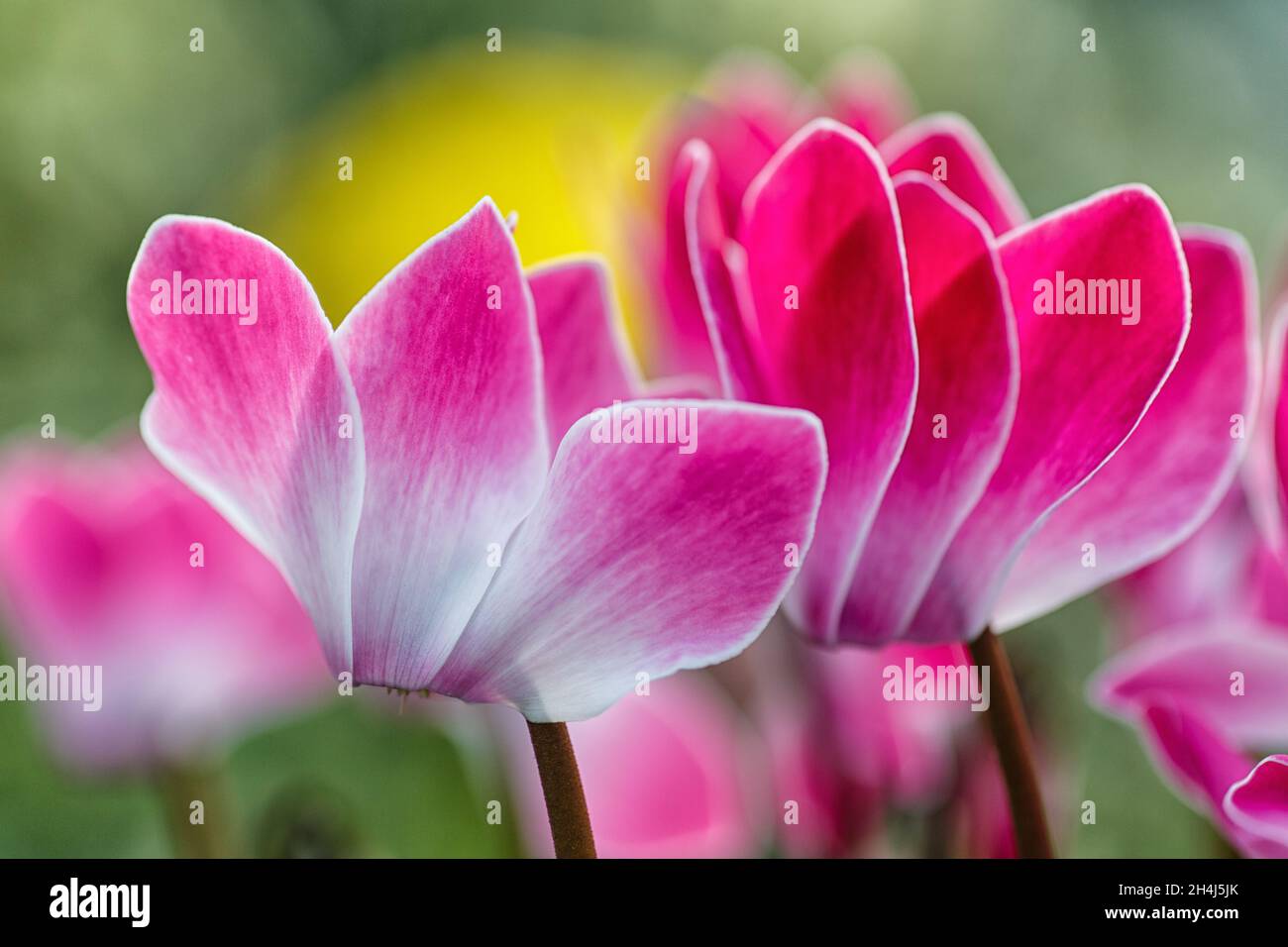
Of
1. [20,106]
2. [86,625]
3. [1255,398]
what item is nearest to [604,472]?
[1255,398]

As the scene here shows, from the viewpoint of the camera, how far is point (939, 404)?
0.81 feet

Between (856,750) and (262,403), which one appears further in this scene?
(856,750)

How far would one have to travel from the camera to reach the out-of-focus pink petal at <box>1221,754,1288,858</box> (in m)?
0.23

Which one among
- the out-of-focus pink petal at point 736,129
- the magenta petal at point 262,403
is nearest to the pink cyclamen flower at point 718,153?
the out-of-focus pink petal at point 736,129

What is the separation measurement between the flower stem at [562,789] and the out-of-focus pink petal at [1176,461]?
0.09m

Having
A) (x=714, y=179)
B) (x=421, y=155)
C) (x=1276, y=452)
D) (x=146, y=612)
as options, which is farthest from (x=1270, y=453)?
(x=421, y=155)

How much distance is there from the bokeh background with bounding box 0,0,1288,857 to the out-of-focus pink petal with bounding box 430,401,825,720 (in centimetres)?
12

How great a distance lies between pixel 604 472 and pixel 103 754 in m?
0.27

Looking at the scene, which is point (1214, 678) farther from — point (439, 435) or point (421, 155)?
point (421, 155)

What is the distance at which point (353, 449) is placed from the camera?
233 mm

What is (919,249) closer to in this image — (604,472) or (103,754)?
(604,472)

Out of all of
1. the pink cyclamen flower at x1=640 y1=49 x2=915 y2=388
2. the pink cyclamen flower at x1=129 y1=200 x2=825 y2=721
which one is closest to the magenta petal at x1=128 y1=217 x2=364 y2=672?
the pink cyclamen flower at x1=129 y1=200 x2=825 y2=721

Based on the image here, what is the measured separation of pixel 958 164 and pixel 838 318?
48 millimetres

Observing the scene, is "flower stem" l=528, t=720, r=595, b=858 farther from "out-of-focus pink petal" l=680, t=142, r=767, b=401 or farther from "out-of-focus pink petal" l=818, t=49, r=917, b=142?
"out-of-focus pink petal" l=818, t=49, r=917, b=142
